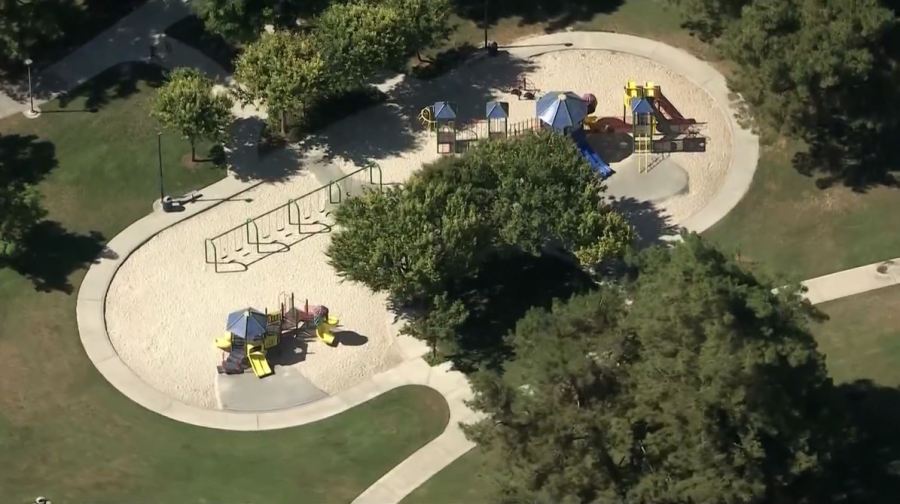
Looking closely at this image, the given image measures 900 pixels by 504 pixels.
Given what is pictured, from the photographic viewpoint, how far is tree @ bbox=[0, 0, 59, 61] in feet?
292

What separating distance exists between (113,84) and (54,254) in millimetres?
13762

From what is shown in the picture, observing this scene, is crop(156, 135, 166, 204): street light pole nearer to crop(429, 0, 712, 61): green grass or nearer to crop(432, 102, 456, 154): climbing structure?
crop(432, 102, 456, 154): climbing structure

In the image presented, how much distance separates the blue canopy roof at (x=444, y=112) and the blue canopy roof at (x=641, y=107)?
10.2 metres

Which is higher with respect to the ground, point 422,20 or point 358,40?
point 422,20

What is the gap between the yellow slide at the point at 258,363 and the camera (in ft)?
257

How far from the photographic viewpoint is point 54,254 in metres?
83.8

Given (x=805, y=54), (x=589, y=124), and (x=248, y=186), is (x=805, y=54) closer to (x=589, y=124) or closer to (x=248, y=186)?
(x=589, y=124)

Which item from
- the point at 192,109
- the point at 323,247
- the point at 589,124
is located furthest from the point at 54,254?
the point at 589,124

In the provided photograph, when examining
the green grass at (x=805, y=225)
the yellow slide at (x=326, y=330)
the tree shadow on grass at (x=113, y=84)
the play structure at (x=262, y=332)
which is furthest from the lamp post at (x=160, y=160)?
the green grass at (x=805, y=225)

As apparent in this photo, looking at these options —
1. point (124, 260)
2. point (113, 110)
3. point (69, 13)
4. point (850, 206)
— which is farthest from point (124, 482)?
point (850, 206)

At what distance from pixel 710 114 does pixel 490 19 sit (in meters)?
15.3

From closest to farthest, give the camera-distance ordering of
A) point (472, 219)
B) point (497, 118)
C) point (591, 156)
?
1. point (472, 219)
2. point (591, 156)
3. point (497, 118)

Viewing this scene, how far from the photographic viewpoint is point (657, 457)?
2509 inches

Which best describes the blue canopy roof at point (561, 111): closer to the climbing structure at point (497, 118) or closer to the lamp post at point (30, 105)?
the climbing structure at point (497, 118)
